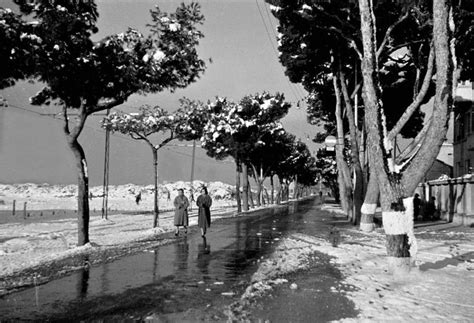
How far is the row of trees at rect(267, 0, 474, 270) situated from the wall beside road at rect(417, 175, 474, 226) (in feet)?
13.1

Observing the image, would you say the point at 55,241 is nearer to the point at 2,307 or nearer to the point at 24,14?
the point at 24,14

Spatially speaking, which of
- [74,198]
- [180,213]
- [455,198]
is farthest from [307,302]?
[74,198]

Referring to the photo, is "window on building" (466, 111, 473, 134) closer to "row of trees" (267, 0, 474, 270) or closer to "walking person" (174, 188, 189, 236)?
"row of trees" (267, 0, 474, 270)

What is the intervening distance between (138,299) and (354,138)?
54.3ft

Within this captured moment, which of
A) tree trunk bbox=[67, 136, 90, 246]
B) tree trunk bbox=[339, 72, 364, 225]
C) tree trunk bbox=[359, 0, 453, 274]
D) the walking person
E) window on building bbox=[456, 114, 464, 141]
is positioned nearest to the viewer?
tree trunk bbox=[359, 0, 453, 274]

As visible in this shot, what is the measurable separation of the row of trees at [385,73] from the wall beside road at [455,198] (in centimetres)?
399

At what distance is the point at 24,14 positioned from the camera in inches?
467

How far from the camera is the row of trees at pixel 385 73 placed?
921cm

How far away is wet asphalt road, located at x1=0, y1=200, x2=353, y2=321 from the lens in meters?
6.12

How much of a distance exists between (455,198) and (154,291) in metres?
22.6

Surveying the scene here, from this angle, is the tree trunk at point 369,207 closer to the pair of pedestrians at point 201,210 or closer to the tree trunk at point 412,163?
the pair of pedestrians at point 201,210

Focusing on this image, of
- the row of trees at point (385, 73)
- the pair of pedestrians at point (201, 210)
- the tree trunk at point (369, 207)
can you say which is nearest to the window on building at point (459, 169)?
the row of trees at point (385, 73)

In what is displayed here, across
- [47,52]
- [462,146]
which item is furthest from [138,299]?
[462,146]

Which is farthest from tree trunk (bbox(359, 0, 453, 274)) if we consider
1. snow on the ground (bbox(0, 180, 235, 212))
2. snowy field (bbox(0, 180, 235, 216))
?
snow on the ground (bbox(0, 180, 235, 212))
